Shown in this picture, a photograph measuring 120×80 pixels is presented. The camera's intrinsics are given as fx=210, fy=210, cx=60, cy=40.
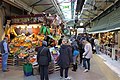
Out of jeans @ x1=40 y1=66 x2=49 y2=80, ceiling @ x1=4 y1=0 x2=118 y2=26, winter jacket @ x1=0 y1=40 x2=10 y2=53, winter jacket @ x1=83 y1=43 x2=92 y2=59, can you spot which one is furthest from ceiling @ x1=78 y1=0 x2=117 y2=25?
jeans @ x1=40 y1=66 x2=49 y2=80

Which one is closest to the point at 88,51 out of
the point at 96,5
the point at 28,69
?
the point at 28,69

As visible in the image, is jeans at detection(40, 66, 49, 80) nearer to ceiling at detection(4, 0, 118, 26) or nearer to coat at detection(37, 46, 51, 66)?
coat at detection(37, 46, 51, 66)

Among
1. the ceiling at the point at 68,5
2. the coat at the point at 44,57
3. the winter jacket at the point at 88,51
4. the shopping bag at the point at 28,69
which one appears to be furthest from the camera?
the ceiling at the point at 68,5

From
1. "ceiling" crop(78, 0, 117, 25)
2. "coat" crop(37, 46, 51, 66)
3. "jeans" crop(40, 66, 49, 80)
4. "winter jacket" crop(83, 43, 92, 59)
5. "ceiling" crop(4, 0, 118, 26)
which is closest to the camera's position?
"coat" crop(37, 46, 51, 66)

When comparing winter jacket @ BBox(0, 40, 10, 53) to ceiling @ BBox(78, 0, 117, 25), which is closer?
winter jacket @ BBox(0, 40, 10, 53)

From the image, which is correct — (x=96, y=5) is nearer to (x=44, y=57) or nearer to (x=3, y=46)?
(x=3, y=46)

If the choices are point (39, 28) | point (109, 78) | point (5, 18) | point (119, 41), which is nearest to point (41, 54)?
point (109, 78)

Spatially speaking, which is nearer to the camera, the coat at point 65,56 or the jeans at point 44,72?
the jeans at point 44,72

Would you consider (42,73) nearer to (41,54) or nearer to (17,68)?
(41,54)

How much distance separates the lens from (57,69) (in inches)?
390

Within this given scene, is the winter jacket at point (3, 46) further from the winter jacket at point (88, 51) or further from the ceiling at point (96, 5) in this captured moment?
the ceiling at point (96, 5)

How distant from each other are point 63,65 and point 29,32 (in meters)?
5.28

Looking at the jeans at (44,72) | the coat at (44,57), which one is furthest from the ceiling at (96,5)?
the jeans at (44,72)

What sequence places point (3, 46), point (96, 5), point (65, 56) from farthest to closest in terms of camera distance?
point (96, 5) < point (3, 46) < point (65, 56)
